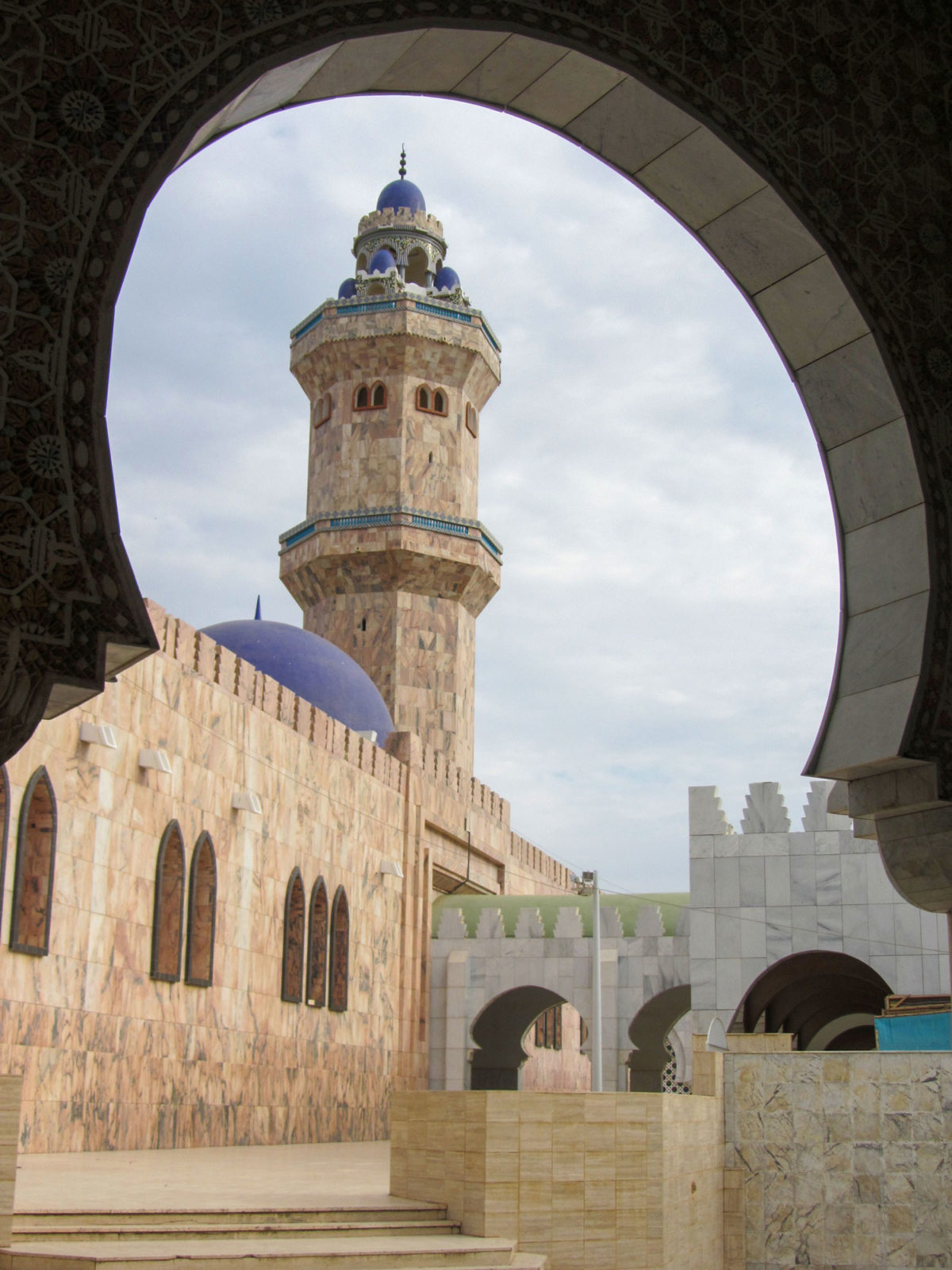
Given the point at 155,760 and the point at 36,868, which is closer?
the point at 36,868

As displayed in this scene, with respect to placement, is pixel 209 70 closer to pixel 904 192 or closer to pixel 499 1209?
pixel 904 192

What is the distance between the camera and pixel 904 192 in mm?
5637

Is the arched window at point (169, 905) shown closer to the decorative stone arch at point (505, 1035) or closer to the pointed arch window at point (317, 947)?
the pointed arch window at point (317, 947)

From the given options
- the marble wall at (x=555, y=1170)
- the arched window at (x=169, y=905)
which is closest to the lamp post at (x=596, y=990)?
the arched window at (x=169, y=905)

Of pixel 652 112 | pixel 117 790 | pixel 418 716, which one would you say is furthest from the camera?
pixel 418 716

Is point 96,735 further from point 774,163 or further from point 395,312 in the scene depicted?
point 395,312

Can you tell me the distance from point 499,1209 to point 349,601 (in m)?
21.1

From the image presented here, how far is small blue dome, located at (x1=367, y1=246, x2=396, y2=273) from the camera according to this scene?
33250 mm

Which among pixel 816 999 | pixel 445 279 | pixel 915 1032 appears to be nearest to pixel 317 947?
pixel 915 1032

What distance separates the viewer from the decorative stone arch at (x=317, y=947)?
19.0m

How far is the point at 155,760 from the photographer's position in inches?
571

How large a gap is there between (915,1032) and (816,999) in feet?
45.0

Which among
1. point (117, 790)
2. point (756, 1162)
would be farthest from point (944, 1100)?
point (117, 790)

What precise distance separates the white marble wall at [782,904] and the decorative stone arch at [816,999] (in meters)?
0.29
